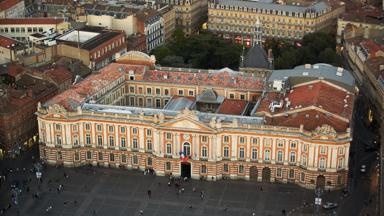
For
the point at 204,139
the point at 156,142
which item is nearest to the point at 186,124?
the point at 204,139

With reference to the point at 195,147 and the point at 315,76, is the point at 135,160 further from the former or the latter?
the point at 315,76

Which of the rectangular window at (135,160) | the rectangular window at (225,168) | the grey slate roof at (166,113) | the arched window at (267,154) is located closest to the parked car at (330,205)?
the arched window at (267,154)

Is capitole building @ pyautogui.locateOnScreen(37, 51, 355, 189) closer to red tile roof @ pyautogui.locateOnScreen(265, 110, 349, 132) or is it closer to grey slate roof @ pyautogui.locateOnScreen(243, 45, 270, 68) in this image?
red tile roof @ pyautogui.locateOnScreen(265, 110, 349, 132)

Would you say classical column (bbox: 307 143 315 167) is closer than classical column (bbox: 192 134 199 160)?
Yes

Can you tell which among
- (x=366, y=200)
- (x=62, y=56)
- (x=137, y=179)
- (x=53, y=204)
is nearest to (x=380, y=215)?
(x=366, y=200)

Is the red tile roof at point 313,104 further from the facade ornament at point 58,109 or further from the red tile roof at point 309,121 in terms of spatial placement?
the facade ornament at point 58,109

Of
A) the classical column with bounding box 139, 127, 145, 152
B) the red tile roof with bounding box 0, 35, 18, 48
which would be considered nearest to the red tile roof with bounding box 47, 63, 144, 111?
the classical column with bounding box 139, 127, 145, 152
